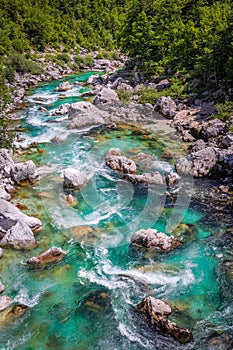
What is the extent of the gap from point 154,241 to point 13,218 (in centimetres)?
651

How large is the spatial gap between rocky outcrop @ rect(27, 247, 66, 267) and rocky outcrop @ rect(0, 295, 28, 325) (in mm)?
1929

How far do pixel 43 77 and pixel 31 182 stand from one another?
119 feet

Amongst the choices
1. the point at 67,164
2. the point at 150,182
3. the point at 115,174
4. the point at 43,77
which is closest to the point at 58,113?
the point at 67,164

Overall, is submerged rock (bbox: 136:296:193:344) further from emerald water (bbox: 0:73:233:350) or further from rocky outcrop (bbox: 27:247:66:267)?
rocky outcrop (bbox: 27:247:66:267)

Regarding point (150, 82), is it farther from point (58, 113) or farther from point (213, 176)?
point (213, 176)

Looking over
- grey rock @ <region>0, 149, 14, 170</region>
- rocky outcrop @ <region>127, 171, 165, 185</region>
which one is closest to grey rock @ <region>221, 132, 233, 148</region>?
rocky outcrop @ <region>127, 171, 165, 185</region>

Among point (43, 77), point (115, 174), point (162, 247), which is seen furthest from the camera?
point (43, 77)

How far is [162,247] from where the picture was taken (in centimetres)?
1501

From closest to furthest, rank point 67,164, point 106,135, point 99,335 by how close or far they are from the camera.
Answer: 1. point 99,335
2. point 67,164
3. point 106,135

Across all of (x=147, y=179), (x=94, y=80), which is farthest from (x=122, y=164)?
(x=94, y=80)

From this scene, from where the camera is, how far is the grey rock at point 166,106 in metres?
31.8

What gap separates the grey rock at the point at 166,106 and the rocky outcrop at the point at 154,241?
60.0 ft

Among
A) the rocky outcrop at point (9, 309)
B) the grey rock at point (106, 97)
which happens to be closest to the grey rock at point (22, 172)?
the rocky outcrop at point (9, 309)

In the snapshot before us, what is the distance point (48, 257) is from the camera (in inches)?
572
